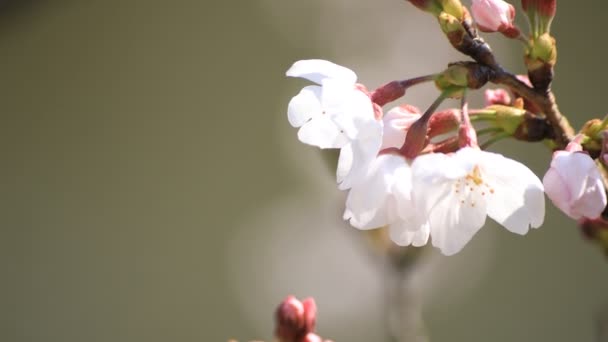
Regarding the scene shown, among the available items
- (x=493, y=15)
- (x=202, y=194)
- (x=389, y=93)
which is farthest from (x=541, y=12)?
(x=202, y=194)

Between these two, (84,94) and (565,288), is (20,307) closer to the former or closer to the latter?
A: (84,94)

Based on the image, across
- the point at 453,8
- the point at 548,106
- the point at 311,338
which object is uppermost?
the point at 453,8

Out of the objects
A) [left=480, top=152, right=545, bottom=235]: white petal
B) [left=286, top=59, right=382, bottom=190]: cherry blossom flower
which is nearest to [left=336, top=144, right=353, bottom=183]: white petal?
[left=286, top=59, right=382, bottom=190]: cherry blossom flower

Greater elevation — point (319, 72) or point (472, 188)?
point (319, 72)

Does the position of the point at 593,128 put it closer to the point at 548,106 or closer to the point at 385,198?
the point at 548,106

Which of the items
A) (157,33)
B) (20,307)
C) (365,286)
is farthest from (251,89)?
(20,307)

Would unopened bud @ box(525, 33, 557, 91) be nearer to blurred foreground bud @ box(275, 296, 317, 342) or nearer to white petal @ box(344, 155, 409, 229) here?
white petal @ box(344, 155, 409, 229)
